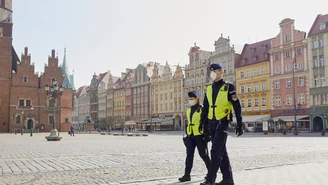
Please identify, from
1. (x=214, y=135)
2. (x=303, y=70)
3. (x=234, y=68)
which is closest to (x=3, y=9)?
(x=234, y=68)

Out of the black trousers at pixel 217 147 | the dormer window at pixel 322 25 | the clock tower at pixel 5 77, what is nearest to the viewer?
the black trousers at pixel 217 147

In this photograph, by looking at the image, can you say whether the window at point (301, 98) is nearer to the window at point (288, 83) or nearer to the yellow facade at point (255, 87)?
the window at point (288, 83)

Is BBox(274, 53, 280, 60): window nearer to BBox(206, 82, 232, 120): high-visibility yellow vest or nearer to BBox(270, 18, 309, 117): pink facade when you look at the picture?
BBox(270, 18, 309, 117): pink facade

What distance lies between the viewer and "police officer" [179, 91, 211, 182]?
21.7ft

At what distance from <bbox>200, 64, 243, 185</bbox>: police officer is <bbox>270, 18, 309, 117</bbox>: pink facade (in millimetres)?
45474

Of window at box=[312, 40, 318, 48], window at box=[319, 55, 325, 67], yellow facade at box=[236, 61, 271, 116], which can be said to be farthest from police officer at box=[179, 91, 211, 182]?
yellow facade at box=[236, 61, 271, 116]

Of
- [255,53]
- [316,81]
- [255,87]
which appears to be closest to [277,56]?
[255,53]

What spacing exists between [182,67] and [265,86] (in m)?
22.8

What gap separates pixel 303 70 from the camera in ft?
162

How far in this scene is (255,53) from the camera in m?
58.0

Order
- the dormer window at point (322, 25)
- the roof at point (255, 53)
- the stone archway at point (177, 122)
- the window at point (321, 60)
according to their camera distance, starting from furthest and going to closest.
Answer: the stone archway at point (177, 122)
the roof at point (255, 53)
the dormer window at point (322, 25)
the window at point (321, 60)

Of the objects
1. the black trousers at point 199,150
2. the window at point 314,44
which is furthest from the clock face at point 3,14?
the black trousers at point 199,150

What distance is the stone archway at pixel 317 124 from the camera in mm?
46438

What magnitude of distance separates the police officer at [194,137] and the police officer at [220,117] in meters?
0.62
